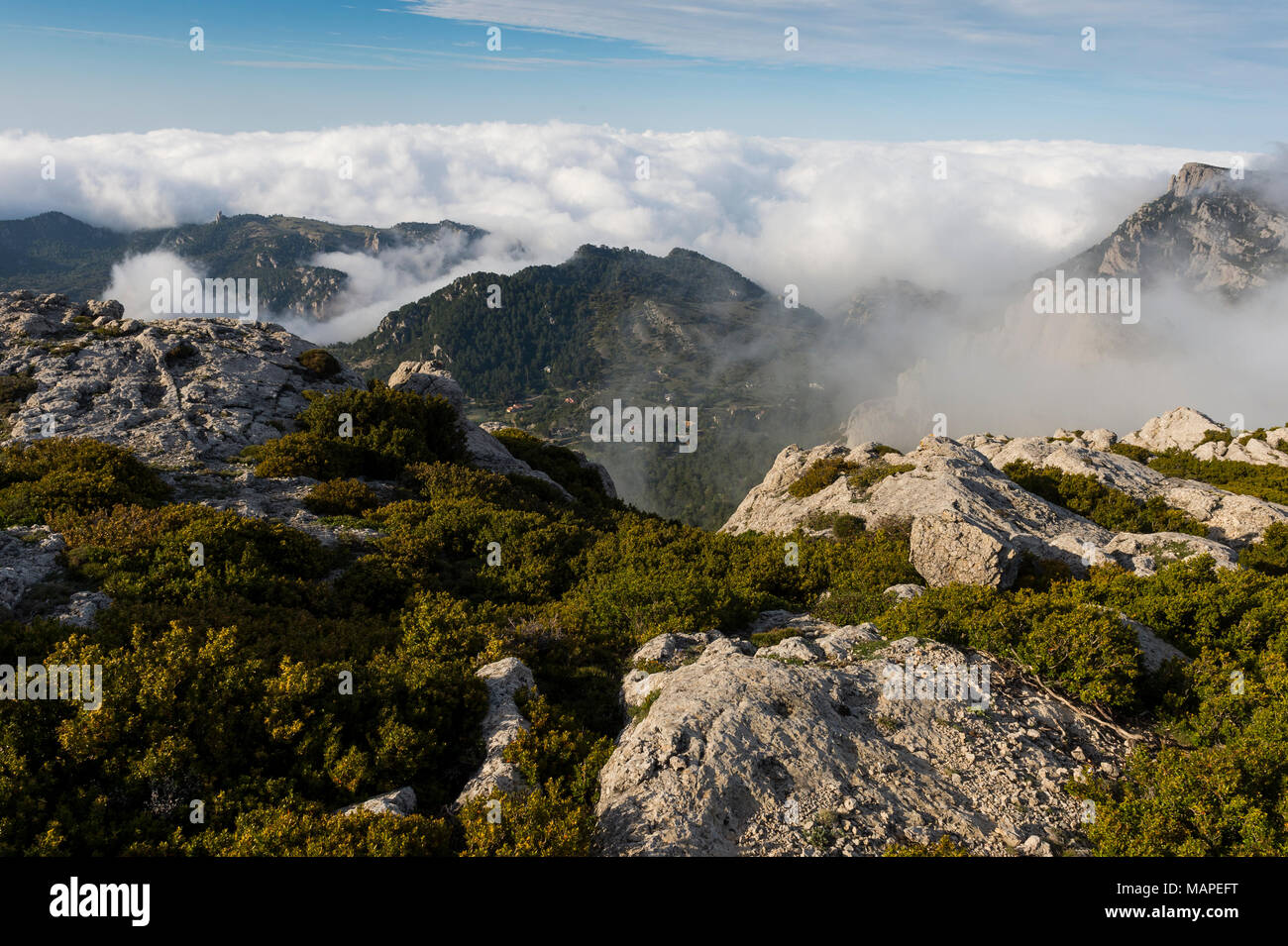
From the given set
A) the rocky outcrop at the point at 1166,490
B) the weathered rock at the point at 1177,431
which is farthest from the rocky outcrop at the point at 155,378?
the weathered rock at the point at 1177,431

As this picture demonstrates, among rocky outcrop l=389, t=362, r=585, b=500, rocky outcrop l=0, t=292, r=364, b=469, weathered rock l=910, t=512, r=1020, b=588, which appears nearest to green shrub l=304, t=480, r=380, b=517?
rocky outcrop l=0, t=292, r=364, b=469

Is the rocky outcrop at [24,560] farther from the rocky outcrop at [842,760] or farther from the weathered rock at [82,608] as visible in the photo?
the rocky outcrop at [842,760]

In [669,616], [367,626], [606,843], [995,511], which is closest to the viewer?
[606,843]

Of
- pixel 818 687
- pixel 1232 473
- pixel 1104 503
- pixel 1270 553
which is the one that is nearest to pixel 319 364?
pixel 818 687

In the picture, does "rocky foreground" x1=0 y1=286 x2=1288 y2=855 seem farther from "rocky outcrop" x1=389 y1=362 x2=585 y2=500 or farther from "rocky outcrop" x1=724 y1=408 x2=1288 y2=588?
"rocky outcrop" x1=389 y1=362 x2=585 y2=500

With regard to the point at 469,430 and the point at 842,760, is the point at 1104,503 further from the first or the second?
the point at 469,430

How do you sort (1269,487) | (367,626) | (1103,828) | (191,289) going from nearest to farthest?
(1103,828)
(367,626)
(1269,487)
(191,289)
